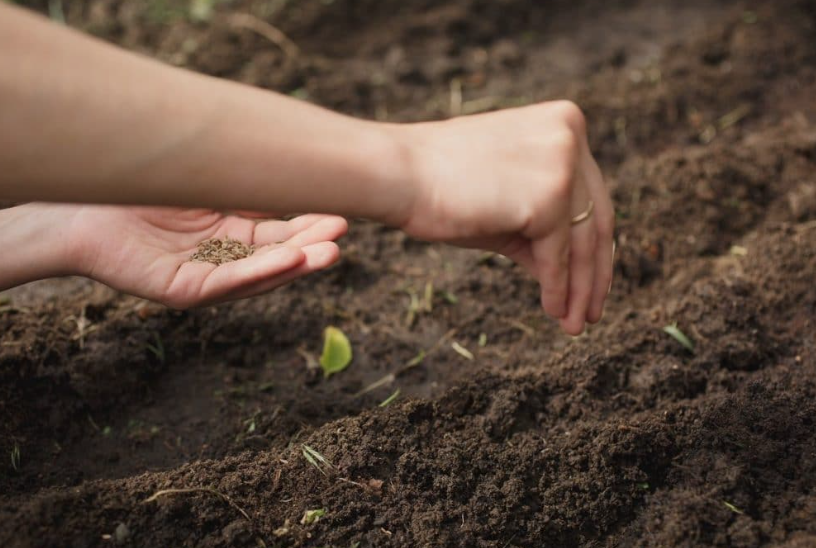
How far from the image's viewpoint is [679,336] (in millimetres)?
2160

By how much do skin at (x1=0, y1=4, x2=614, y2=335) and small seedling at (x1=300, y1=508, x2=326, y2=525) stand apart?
18.9 inches

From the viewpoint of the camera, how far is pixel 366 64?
11.4 feet

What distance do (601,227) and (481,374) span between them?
1.66 ft

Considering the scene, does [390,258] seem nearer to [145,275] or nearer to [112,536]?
[145,275]


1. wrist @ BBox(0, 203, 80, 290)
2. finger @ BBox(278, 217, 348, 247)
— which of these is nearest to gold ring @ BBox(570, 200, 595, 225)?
finger @ BBox(278, 217, 348, 247)

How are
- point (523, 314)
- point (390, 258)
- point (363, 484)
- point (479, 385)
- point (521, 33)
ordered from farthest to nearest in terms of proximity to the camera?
point (521, 33) < point (390, 258) < point (523, 314) < point (479, 385) < point (363, 484)

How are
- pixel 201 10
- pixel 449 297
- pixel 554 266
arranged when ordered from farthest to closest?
1. pixel 201 10
2. pixel 449 297
3. pixel 554 266

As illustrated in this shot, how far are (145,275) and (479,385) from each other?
83cm

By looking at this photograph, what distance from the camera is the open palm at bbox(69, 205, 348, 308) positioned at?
1666mm

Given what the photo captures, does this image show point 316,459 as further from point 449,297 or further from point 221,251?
point 449,297

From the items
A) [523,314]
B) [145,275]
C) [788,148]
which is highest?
[145,275]

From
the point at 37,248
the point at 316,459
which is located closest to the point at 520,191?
the point at 316,459

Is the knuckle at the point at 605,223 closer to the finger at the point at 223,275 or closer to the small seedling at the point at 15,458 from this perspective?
the finger at the point at 223,275

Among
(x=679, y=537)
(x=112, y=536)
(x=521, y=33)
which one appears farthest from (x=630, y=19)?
(x=112, y=536)
